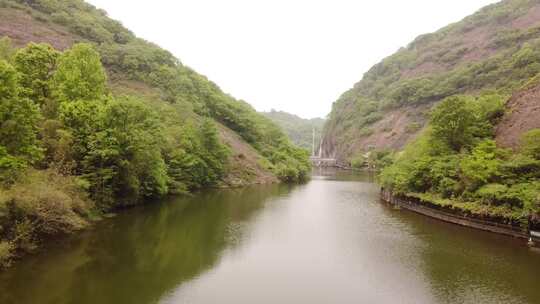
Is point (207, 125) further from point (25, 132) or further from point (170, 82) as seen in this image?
point (25, 132)

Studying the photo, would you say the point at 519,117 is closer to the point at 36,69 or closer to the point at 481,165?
the point at 481,165

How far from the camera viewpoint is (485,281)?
835 inches

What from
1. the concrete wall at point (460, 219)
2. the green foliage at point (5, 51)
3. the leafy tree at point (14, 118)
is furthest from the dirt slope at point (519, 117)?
the green foliage at point (5, 51)

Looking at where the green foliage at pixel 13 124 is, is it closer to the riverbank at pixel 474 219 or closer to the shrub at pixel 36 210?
the shrub at pixel 36 210

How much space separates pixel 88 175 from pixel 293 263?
797 inches

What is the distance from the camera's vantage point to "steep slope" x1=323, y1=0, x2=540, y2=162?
378ft

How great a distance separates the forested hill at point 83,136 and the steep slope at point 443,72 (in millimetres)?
71685

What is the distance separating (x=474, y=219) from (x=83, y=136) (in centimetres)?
3774

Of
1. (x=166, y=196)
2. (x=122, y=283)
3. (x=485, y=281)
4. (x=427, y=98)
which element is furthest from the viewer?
(x=427, y=98)

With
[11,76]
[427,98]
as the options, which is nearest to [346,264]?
[11,76]

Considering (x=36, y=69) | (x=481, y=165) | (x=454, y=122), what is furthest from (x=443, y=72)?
(x=36, y=69)

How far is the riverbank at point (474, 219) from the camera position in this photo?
100.0 feet

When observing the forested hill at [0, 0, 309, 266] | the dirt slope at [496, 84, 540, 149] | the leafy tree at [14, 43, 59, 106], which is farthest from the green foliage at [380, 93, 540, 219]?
the leafy tree at [14, 43, 59, 106]

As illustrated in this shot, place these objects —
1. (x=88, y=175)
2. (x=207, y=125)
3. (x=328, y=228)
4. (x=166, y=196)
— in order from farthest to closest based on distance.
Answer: (x=207, y=125)
(x=166, y=196)
(x=328, y=228)
(x=88, y=175)
